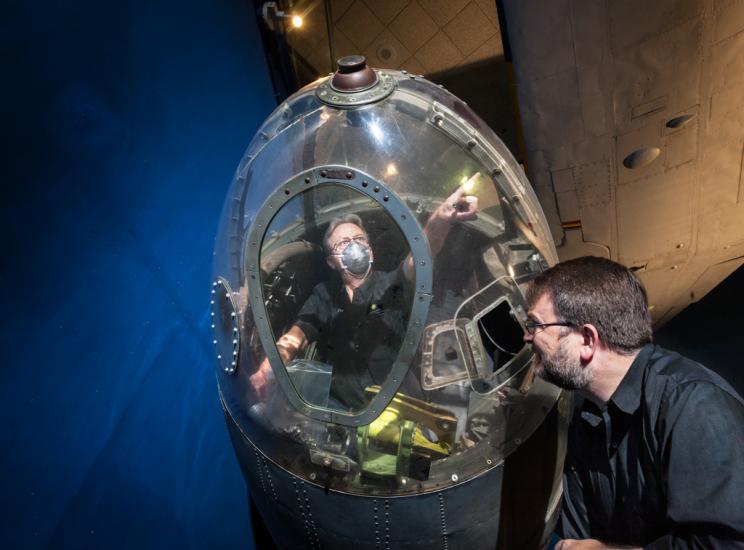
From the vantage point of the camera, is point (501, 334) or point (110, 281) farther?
point (110, 281)

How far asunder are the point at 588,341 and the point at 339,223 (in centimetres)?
73

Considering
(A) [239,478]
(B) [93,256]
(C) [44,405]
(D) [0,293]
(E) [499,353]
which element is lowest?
(A) [239,478]

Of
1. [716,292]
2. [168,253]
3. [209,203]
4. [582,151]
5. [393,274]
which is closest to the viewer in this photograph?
[393,274]

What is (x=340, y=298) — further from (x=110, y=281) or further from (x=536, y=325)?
(x=110, y=281)

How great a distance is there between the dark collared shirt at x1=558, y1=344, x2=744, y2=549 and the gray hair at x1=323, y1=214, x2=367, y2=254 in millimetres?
819

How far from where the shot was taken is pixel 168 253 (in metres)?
2.01

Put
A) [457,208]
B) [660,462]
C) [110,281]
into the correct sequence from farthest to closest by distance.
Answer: [110,281] → [457,208] → [660,462]

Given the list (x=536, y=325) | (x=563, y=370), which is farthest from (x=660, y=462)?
(x=536, y=325)

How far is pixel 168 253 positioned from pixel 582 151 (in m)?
2.08

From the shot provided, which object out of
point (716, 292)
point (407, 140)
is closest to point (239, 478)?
point (407, 140)

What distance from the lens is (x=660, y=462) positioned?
1199mm

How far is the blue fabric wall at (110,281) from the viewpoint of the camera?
1382mm

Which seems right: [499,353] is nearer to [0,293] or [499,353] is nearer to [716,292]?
[0,293]

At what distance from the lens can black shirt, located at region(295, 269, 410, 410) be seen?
1243 millimetres
